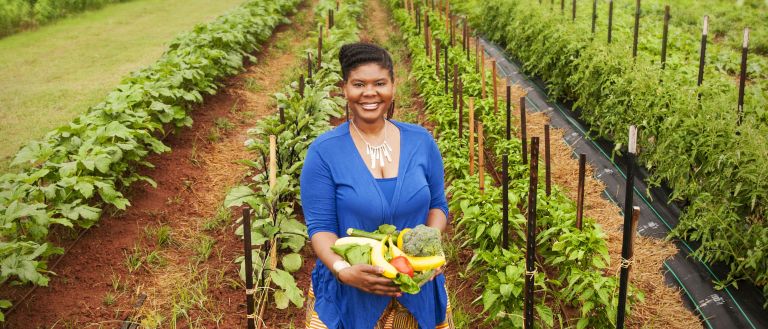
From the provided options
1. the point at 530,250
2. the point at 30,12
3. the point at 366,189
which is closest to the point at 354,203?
the point at 366,189

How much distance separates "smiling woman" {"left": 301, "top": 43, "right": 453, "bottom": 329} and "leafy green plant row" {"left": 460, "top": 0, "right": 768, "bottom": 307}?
2.71 meters

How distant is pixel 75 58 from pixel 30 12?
414 cm

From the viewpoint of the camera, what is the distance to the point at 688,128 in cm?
486

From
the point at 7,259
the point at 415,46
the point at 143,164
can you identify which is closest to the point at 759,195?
the point at 7,259

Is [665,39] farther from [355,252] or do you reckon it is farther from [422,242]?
[355,252]

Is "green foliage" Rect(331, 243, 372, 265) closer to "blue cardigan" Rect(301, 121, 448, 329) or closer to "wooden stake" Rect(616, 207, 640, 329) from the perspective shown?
"blue cardigan" Rect(301, 121, 448, 329)

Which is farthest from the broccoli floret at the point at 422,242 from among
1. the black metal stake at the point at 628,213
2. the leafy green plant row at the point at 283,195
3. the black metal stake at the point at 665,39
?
the black metal stake at the point at 665,39

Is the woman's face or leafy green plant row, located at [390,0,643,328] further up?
the woman's face

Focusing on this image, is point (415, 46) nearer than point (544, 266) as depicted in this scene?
No

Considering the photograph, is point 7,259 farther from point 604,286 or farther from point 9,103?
point 9,103

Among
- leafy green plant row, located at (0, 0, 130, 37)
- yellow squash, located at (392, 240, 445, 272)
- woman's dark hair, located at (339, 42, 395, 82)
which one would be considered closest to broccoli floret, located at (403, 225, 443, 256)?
yellow squash, located at (392, 240, 445, 272)

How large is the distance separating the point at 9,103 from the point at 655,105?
8.77 m

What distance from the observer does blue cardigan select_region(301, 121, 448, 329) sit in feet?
7.22

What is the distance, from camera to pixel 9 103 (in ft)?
29.6
